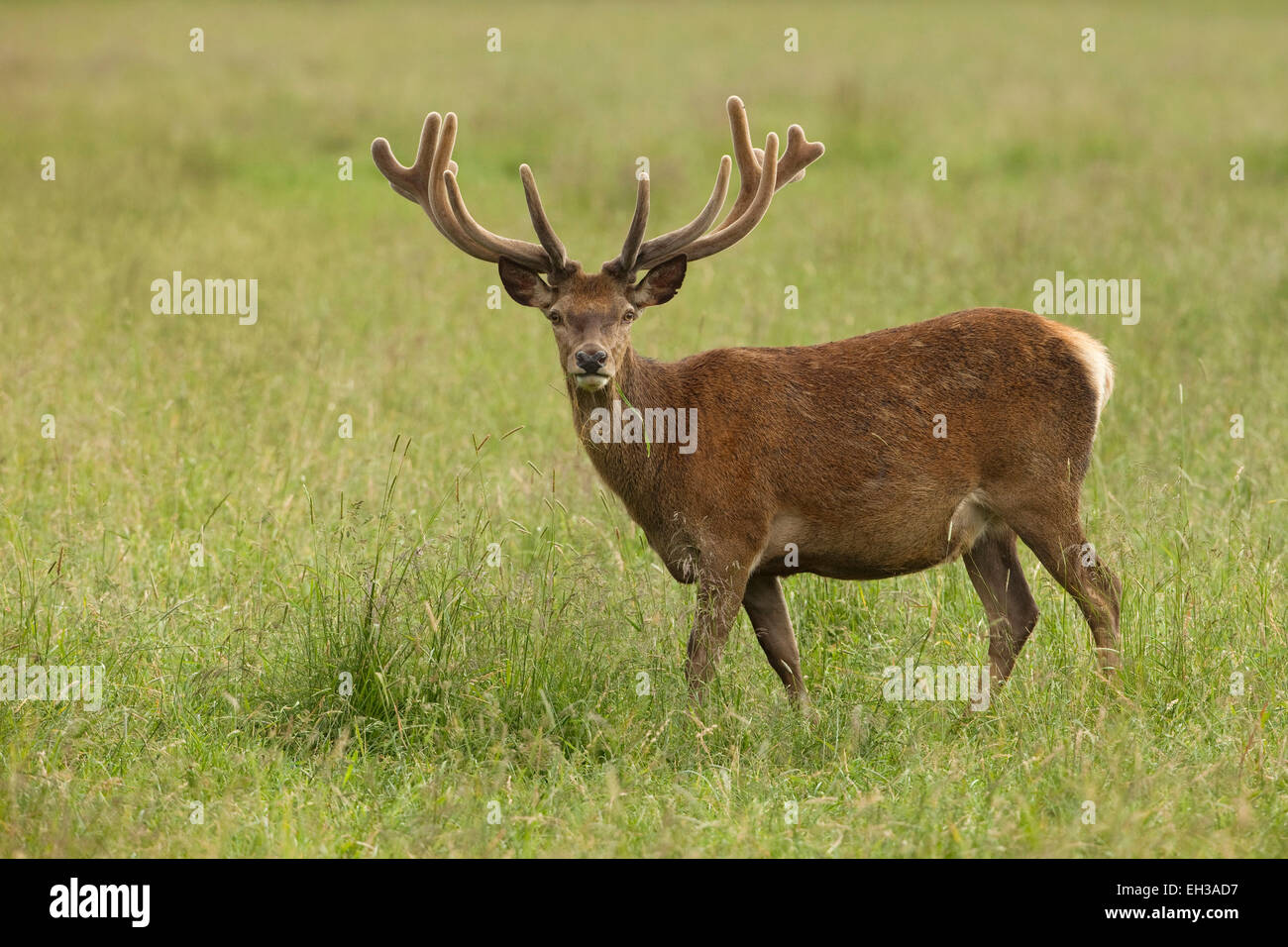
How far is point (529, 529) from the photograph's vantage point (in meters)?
6.92

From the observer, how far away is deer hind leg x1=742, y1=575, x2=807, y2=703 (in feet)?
19.5

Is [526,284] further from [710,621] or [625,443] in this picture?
[710,621]

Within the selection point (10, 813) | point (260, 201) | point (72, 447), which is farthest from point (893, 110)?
point (10, 813)

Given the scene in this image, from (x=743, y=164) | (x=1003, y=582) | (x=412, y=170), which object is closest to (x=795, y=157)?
(x=743, y=164)

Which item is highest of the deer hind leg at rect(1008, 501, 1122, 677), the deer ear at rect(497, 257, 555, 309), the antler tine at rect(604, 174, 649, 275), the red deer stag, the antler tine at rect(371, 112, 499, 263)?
the antler tine at rect(371, 112, 499, 263)

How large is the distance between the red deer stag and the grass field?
0.26 m

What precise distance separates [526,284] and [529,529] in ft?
4.59

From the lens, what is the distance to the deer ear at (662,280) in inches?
235

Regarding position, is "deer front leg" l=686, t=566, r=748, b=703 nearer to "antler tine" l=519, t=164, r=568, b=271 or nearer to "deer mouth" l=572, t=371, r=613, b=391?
"deer mouth" l=572, t=371, r=613, b=391

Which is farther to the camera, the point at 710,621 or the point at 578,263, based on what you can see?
the point at 578,263

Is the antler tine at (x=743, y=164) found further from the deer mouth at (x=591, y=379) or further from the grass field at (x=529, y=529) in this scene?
the grass field at (x=529, y=529)

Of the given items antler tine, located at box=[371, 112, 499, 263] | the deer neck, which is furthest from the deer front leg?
antler tine, located at box=[371, 112, 499, 263]

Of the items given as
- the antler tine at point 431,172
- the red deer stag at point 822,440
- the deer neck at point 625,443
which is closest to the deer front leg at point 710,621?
the red deer stag at point 822,440

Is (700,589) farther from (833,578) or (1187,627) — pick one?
(1187,627)
